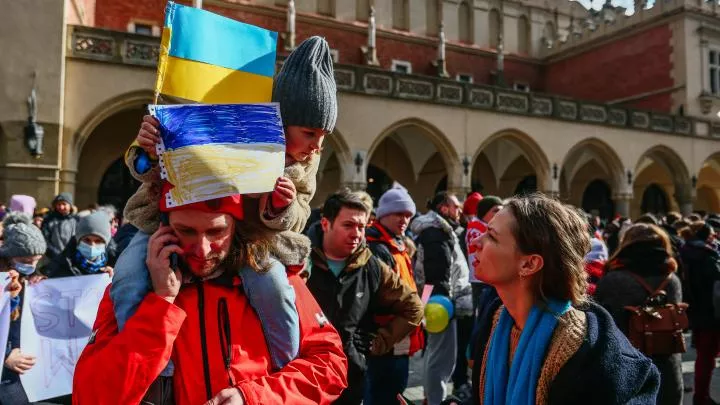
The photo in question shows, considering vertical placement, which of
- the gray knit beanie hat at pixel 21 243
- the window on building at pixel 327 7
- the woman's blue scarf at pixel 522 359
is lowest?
the woman's blue scarf at pixel 522 359

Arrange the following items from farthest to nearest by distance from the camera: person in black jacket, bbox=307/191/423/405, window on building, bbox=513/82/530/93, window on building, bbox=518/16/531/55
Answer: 1. window on building, bbox=518/16/531/55
2. window on building, bbox=513/82/530/93
3. person in black jacket, bbox=307/191/423/405

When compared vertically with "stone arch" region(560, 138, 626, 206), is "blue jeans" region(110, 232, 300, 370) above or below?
below

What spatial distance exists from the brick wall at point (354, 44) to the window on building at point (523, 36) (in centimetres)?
69

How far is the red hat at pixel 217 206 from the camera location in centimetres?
143

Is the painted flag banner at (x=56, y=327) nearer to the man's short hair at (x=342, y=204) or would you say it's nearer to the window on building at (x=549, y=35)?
the man's short hair at (x=342, y=204)

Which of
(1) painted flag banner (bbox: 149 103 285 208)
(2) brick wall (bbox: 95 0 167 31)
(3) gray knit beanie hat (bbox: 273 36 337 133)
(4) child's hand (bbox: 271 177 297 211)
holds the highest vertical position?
(2) brick wall (bbox: 95 0 167 31)

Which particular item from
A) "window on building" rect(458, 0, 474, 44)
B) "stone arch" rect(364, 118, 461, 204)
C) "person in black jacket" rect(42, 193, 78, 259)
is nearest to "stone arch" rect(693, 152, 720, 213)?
"window on building" rect(458, 0, 474, 44)

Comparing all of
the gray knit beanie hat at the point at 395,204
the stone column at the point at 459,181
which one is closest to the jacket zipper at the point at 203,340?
the gray knit beanie hat at the point at 395,204

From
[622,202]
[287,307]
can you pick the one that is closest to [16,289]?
[287,307]

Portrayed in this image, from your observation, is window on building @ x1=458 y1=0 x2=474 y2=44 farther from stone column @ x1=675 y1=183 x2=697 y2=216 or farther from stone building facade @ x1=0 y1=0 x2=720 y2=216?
stone column @ x1=675 y1=183 x2=697 y2=216

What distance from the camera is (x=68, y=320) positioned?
3.71 meters

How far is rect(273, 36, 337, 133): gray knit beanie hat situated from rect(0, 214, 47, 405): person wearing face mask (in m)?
2.57

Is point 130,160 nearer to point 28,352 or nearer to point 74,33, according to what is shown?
point 28,352

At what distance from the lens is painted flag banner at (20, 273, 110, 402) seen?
3469mm
